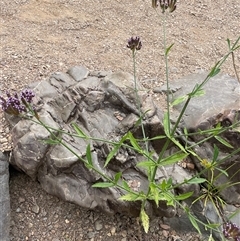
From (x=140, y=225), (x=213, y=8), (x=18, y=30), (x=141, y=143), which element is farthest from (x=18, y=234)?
(x=213, y=8)

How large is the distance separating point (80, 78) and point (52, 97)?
25 centimetres

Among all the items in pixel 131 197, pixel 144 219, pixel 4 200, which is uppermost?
pixel 131 197

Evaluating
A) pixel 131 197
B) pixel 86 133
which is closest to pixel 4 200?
pixel 86 133

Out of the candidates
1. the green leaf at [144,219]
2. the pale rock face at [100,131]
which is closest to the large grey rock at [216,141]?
the pale rock face at [100,131]

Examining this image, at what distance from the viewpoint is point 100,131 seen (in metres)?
2.70

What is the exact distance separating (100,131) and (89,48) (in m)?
1.23

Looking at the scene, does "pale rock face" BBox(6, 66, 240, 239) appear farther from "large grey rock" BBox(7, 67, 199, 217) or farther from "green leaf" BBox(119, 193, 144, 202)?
"green leaf" BBox(119, 193, 144, 202)

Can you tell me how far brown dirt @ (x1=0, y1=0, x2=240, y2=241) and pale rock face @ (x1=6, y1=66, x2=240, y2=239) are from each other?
204 millimetres

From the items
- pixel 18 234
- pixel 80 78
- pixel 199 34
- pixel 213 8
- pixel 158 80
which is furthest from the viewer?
pixel 213 8

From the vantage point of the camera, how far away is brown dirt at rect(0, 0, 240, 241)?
2713 millimetres

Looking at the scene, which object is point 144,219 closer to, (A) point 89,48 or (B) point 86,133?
(B) point 86,133

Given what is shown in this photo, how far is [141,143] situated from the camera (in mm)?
2775

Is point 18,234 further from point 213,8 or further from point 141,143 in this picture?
point 213,8

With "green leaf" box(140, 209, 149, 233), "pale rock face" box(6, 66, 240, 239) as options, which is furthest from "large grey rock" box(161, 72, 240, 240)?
"green leaf" box(140, 209, 149, 233)
